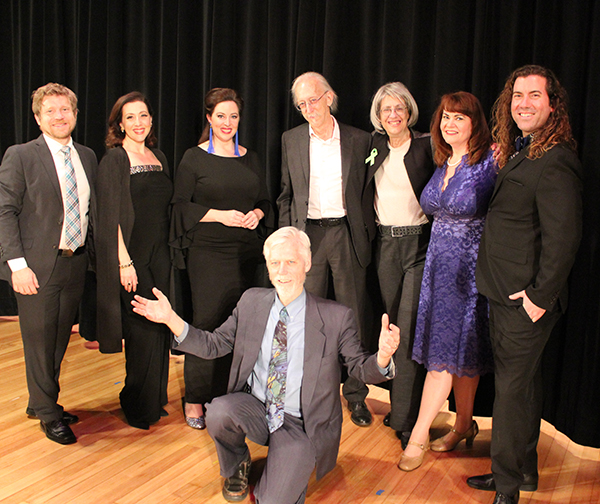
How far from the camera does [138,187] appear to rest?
285 cm

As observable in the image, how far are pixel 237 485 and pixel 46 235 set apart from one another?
4.84ft

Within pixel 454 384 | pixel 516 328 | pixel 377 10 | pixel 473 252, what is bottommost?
pixel 454 384

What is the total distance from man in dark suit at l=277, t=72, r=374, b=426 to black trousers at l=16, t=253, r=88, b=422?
118cm

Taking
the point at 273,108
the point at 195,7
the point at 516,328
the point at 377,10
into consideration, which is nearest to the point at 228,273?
the point at 273,108

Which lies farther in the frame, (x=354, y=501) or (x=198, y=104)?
(x=198, y=104)

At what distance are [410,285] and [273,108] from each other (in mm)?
1459

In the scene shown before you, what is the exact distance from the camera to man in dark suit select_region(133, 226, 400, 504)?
219 centimetres

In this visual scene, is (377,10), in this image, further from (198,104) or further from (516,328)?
(516,328)

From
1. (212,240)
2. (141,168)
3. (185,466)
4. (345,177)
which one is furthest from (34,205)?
(345,177)

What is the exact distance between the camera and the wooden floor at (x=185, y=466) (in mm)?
2408

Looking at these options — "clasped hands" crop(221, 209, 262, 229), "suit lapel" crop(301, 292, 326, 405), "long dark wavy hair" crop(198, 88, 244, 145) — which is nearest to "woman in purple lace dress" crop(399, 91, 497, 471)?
"suit lapel" crop(301, 292, 326, 405)

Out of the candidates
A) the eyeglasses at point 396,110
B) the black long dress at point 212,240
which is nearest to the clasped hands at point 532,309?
the eyeglasses at point 396,110

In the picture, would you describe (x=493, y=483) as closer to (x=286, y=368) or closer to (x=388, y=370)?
(x=388, y=370)

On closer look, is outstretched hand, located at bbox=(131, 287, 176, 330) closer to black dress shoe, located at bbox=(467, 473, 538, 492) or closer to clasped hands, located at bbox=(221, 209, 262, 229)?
clasped hands, located at bbox=(221, 209, 262, 229)
